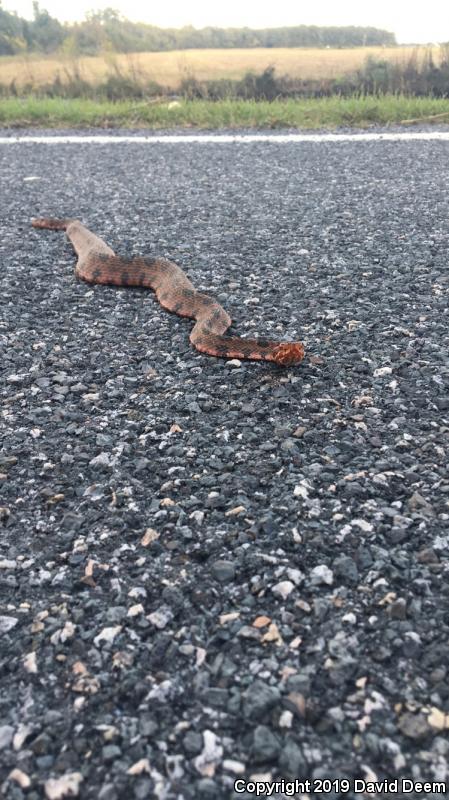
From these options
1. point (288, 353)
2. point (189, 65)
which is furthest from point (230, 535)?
point (189, 65)

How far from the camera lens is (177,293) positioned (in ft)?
14.6

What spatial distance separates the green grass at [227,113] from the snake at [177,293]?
625cm

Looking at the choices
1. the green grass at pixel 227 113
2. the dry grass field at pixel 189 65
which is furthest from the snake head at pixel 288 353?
the dry grass field at pixel 189 65

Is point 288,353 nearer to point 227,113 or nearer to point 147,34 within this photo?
point 227,113

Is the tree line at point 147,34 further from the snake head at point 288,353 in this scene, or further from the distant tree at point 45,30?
the snake head at point 288,353

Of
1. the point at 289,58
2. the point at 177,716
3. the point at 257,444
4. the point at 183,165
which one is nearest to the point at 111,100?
the point at 289,58

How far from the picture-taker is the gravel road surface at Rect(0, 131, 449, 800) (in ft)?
5.69

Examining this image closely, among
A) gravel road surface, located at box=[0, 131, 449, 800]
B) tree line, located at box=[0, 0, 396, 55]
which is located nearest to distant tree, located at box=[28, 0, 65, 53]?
tree line, located at box=[0, 0, 396, 55]

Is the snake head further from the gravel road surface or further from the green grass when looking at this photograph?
the green grass

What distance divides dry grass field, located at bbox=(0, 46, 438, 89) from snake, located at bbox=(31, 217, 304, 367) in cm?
945

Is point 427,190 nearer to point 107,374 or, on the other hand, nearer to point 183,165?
point 183,165

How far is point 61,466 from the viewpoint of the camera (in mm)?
2898

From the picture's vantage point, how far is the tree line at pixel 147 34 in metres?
23.0

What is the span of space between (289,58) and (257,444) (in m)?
14.4
